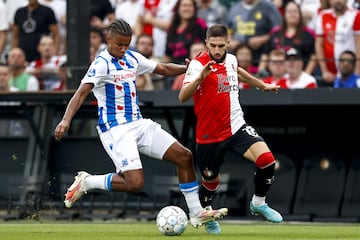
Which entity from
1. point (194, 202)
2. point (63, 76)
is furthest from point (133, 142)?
point (63, 76)

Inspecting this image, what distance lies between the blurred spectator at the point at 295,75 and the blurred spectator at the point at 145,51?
2.26m

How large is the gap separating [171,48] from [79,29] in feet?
5.08

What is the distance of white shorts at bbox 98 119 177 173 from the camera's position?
40.3ft

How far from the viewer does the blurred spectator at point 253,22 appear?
17.5 metres

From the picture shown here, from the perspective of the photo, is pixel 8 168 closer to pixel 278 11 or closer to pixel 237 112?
pixel 278 11

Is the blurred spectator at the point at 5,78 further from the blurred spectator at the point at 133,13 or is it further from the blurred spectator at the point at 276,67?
the blurred spectator at the point at 276,67

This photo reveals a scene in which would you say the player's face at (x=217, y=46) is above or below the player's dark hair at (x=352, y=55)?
above

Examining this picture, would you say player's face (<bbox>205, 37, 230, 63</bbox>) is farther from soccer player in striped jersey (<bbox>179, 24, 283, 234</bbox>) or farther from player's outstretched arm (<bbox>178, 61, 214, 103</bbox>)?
player's outstretched arm (<bbox>178, 61, 214, 103</bbox>)

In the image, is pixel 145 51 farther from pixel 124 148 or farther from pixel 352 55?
pixel 124 148

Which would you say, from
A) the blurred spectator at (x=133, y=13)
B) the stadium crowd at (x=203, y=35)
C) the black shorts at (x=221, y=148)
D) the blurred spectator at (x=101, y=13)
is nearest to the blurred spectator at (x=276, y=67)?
the stadium crowd at (x=203, y=35)

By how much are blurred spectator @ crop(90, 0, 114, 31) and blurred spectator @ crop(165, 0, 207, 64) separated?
4.55 ft

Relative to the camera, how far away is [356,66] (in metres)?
16.7

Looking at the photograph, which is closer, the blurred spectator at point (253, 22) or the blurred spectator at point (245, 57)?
the blurred spectator at point (245, 57)

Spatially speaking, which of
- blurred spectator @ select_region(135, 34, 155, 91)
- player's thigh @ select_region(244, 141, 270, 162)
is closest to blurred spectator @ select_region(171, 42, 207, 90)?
blurred spectator @ select_region(135, 34, 155, 91)
